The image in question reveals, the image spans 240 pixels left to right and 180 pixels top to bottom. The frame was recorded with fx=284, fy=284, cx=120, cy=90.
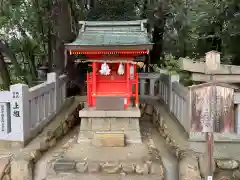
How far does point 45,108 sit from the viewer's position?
26.1 ft

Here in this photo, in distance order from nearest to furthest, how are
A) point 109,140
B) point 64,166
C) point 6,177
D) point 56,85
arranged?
point 6,177 → point 64,166 → point 109,140 → point 56,85

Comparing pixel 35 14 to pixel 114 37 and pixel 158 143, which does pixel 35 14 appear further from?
pixel 158 143

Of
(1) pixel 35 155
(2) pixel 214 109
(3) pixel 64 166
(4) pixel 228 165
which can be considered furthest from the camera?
(1) pixel 35 155

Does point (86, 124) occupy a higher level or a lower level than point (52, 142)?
higher

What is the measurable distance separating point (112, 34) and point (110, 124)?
2510mm

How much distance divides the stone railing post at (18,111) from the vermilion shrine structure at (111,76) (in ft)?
5.75

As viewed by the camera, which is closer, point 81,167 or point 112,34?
point 81,167

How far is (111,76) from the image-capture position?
322 inches

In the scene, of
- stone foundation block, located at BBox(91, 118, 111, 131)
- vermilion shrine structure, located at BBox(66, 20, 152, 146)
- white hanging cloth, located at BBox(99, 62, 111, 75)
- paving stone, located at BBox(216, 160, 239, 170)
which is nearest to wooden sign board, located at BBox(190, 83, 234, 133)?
paving stone, located at BBox(216, 160, 239, 170)

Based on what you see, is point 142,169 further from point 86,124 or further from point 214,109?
point 86,124

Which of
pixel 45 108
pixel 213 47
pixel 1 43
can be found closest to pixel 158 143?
pixel 45 108

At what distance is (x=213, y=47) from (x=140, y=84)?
3482mm

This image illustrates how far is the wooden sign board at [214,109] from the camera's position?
14.4 feet

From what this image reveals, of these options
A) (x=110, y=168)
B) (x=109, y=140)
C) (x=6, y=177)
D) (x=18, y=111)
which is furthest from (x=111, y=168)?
(x=18, y=111)
